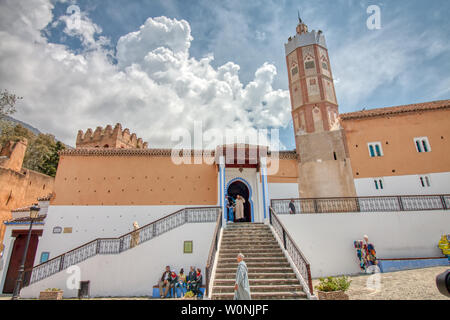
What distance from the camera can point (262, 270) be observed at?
8570mm

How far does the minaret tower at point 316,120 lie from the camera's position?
54.7ft

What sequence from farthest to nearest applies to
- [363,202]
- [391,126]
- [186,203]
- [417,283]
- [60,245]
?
1. [391,126]
2. [186,203]
3. [60,245]
4. [363,202]
5. [417,283]

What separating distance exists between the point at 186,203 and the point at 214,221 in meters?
4.57

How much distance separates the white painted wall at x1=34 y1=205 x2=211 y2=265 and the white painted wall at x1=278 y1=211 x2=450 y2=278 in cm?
797

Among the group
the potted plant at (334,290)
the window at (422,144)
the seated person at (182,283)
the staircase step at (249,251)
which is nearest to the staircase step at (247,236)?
the staircase step at (249,251)

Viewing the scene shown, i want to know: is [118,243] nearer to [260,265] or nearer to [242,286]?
[260,265]

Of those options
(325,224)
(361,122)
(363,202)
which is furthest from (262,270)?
(361,122)

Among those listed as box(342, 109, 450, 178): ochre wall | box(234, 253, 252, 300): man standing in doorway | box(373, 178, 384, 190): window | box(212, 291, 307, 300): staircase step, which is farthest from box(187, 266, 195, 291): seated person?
box(373, 178, 384, 190): window

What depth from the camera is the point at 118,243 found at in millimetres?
11422

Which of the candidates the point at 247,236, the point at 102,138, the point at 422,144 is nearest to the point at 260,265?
the point at 247,236

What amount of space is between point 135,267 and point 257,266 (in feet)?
17.6

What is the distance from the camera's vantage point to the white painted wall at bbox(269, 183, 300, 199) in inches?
645

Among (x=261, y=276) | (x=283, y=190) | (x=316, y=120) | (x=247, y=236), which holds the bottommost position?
(x=261, y=276)

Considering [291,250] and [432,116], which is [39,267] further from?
[432,116]
